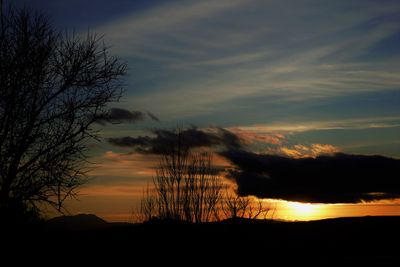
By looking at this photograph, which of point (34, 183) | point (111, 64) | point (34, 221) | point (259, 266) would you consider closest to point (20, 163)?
point (34, 183)

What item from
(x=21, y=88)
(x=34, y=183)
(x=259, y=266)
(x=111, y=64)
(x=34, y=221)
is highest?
(x=111, y=64)

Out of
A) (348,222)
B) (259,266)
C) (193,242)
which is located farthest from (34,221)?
(348,222)

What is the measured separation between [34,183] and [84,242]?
3484 mm

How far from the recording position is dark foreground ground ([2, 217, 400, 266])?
52.4 ft

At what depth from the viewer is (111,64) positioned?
22.3 metres

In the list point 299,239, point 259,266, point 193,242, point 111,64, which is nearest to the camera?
point 259,266

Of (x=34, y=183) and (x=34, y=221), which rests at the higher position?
(x=34, y=183)

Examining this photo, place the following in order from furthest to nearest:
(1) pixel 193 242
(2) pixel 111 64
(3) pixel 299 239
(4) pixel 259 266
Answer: (2) pixel 111 64, (3) pixel 299 239, (1) pixel 193 242, (4) pixel 259 266

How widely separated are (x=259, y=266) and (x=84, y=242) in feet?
21.5

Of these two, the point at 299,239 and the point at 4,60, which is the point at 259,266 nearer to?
the point at 299,239

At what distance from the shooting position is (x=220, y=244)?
17766 mm

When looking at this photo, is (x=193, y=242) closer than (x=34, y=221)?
Yes

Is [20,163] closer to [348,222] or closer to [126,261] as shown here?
[126,261]

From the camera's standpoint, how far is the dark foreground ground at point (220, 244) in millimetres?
15969
